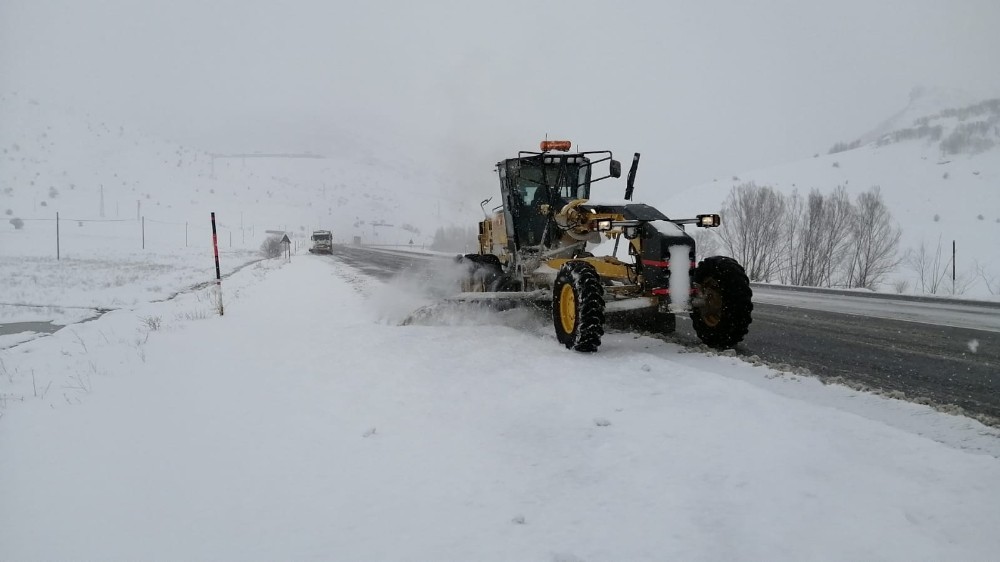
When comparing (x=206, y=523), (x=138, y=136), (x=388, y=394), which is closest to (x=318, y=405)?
(x=388, y=394)

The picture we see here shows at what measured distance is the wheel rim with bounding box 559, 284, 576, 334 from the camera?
599 centimetres

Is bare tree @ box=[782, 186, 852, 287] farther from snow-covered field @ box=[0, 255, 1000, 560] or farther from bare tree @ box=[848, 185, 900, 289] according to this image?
snow-covered field @ box=[0, 255, 1000, 560]

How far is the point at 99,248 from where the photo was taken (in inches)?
1543

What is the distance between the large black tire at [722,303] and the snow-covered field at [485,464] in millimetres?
490

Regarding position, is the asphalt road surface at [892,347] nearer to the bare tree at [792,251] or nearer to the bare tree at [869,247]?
the bare tree at [869,247]

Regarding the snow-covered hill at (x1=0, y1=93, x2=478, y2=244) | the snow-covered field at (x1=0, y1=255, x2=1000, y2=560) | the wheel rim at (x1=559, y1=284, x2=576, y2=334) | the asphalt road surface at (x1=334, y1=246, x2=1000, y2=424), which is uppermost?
the snow-covered hill at (x1=0, y1=93, x2=478, y2=244)

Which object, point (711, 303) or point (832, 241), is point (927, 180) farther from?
point (711, 303)

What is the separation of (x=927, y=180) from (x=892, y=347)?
46033 mm

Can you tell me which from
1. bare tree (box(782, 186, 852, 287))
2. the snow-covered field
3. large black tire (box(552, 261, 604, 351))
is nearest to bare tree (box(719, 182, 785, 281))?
bare tree (box(782, 186, 852, 287))

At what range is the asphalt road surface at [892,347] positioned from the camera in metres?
4.28

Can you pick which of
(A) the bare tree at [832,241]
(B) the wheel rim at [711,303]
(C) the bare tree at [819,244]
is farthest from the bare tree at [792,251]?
(B) the wheel rim at [711,303]

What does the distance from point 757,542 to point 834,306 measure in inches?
369

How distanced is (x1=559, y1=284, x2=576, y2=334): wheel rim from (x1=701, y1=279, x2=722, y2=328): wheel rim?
143cm

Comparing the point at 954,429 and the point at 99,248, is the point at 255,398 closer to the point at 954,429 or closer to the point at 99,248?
the point at 954,429
